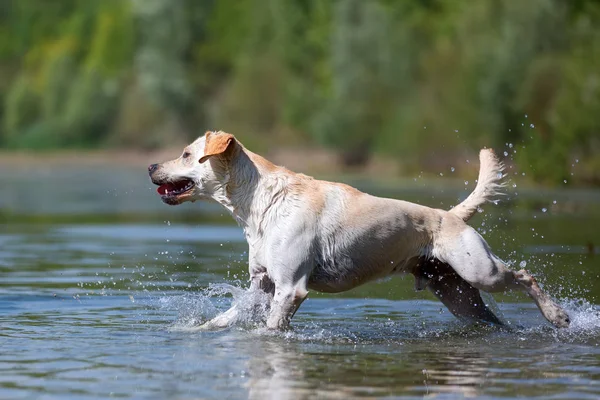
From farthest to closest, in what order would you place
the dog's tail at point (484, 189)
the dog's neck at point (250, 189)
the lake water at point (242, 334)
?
the dog's tail at point (484, 189)
the dog's neck at point (250, 189)
the lake water at point (242, 334)

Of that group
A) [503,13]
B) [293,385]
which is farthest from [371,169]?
[293,385]

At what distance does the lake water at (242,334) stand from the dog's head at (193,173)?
3.17 feet

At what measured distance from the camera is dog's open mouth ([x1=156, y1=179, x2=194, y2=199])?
34.9 ft

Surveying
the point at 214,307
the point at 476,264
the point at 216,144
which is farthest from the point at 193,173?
the point at 476,264

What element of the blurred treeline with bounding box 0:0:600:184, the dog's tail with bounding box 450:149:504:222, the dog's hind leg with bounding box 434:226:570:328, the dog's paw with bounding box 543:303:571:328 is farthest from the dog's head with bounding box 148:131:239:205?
the blurred treeline with bounding box 0:0:600:184

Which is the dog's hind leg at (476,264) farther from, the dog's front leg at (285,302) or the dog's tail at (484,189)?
the dog's front leg at (285,302)

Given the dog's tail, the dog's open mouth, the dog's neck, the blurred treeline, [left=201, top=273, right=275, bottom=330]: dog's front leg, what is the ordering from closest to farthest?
the dog's neck, [left=201, top=273, right=275, bottom=330]: dog's front leg, the dog's open mouth, the dog's tail, the blurred treeline

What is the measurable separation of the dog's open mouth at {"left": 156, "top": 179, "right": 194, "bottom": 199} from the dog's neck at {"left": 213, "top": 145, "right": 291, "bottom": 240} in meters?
0.27

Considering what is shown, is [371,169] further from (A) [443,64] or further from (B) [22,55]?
(B) [22,55]

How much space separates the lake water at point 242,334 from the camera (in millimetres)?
8008

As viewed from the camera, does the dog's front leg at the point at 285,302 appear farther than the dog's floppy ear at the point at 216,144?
No

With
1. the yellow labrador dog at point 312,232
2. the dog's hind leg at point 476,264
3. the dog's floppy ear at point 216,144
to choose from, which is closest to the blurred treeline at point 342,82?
the dog's hind leg at point 476,264

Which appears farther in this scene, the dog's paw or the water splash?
the dog's paw

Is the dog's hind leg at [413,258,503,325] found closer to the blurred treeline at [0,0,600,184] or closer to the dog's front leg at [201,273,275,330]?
the dog's front leg at [201,273,275,330]
